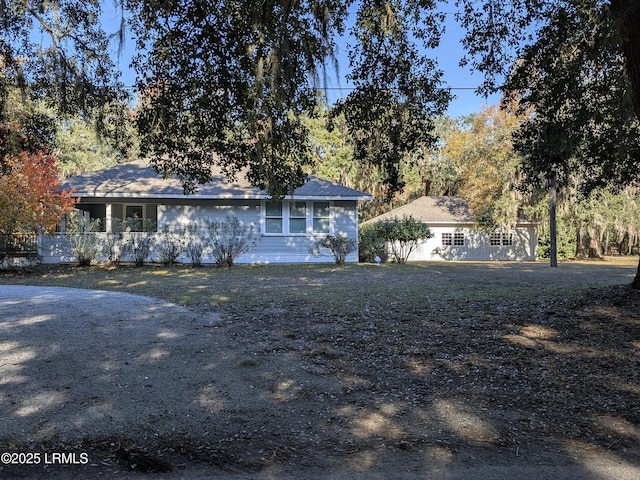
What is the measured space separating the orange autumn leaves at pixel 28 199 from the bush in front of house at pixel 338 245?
900 cm

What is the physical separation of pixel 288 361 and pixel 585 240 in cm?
3203

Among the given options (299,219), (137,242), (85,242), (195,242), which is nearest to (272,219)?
(299,219)

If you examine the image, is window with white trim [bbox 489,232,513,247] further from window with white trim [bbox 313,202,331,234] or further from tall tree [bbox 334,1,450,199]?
tall tree [bbox 334,1,450,199]

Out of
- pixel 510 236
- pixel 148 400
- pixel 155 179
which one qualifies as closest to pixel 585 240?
pixel 510 236

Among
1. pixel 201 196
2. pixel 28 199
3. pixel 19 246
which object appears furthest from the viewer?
pixel 201 196

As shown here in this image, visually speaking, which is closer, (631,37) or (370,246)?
(631,37)

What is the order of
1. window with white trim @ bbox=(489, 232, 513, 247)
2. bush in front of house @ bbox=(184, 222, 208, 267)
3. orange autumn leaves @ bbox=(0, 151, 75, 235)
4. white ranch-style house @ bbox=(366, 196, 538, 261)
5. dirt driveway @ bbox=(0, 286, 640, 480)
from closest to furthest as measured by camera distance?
dirt driveway @ bbox=(0, 286, 640, 480)
orange autumn leaves @ bbox=(0, 151, 75, 235)
bush in front of house @ bbox=(184, 222, 208, 267)
white ranch-style house @ bbox=(366, 196, 538, 261)
window with white trim @ bbox=(489, 232, 513, 247)

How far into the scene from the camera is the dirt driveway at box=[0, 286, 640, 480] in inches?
124

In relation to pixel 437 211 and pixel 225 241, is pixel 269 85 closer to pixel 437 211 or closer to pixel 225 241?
pixel 225 241

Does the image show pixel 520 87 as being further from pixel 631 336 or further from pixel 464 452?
pixel 464 452

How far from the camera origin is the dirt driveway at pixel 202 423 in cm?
316

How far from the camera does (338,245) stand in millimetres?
18891

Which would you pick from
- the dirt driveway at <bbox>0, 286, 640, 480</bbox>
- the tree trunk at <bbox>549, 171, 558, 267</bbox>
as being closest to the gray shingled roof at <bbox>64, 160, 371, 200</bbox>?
the tree trunk at <bbox>549, 171, 558, 267</bbox>

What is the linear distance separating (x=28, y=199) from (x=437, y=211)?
23677mm
